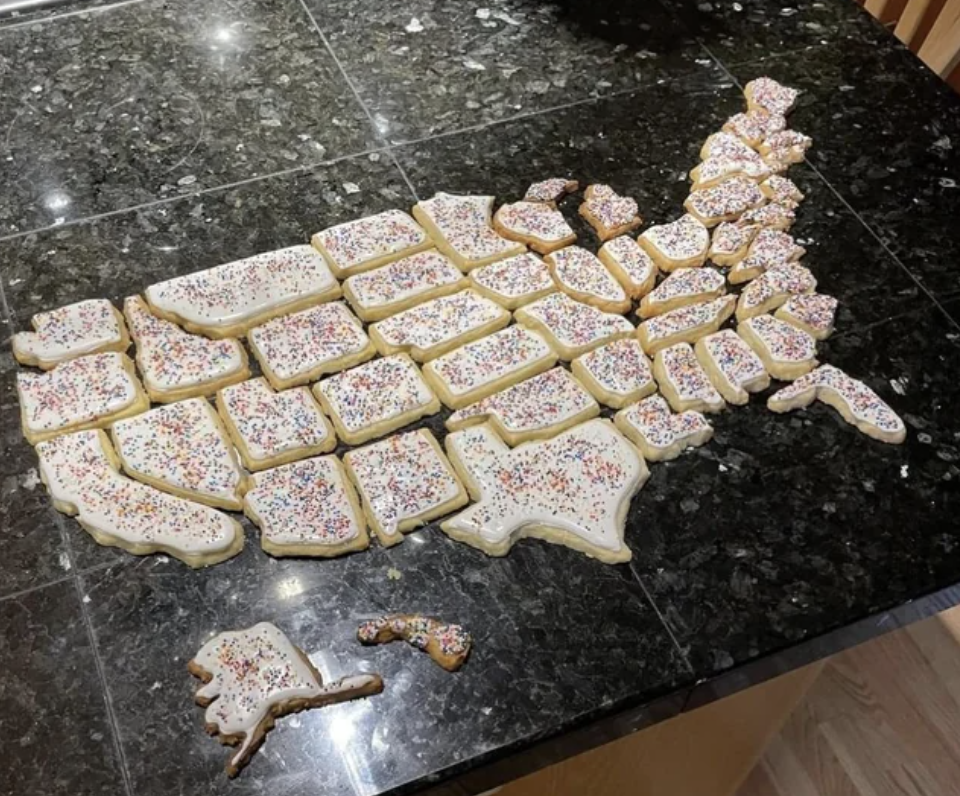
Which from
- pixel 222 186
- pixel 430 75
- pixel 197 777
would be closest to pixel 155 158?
pixel 222 186

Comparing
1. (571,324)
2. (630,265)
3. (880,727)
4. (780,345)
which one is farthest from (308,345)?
(880,727)

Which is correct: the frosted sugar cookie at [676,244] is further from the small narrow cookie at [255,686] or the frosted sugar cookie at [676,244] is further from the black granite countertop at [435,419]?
the small narrow cookie at [255,686]

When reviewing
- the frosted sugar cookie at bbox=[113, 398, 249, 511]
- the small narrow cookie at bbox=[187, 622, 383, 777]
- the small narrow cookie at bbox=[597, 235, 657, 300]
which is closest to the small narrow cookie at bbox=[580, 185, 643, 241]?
the small narrow cookie at bbox=[597, 235, 657, 300]

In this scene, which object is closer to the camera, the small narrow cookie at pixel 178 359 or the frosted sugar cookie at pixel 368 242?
the small narrow cookie at pixel 178 359

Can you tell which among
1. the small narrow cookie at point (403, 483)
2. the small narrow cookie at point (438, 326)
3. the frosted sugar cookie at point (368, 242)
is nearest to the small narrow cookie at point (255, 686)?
the small narrow cookie at point (403, 483)

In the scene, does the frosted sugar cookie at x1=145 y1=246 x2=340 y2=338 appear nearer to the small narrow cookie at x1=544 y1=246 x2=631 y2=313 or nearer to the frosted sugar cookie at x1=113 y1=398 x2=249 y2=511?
the frosted sugar cookie at x1=113 y1=398 x2=249 y2=511

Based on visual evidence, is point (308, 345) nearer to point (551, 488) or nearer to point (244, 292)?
point (244, 292)
